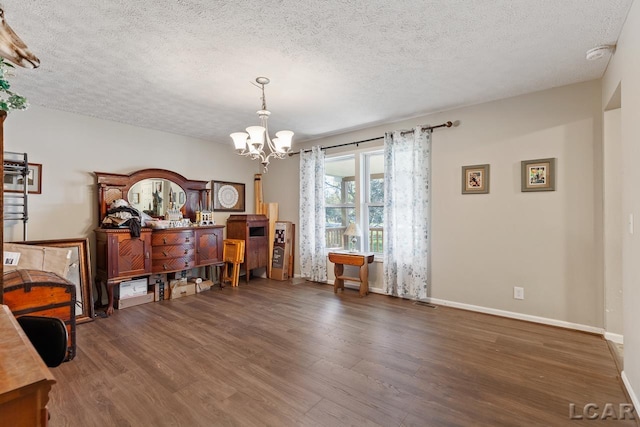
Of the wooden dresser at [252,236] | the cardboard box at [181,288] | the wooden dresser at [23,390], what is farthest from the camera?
the wooden dresser at [252,236]

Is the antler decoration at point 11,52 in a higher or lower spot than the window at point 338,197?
higher

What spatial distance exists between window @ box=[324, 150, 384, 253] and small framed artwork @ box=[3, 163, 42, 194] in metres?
3.77

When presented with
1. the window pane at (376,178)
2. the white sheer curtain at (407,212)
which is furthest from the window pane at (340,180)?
the white sheer curtain at (407,212)

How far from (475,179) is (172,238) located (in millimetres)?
4014

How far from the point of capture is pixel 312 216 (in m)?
5.07

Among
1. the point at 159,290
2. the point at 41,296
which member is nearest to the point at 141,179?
the point at 159,290

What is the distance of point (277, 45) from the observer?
2283 mm

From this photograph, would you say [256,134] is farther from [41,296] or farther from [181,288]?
[181,288]

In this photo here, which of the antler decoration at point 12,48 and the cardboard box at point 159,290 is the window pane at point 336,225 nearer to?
the cardboard box at point 159,290

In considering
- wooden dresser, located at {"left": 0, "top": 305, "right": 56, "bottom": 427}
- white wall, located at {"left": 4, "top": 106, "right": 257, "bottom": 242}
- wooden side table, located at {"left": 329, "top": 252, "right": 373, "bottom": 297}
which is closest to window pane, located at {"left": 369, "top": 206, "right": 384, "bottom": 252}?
wooden side table, located at {"left": 329, "top": 252, "right": 373, "bottom": 297}

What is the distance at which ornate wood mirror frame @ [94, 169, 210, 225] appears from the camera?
3939mm

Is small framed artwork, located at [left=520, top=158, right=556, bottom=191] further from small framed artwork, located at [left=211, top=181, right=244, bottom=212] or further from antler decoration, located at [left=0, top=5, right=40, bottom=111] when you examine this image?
small framed artwork, located at [left=211, top=181, right=244, bottom=212]

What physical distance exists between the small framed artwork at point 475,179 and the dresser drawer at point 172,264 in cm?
382

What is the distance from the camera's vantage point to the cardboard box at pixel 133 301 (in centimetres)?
374
